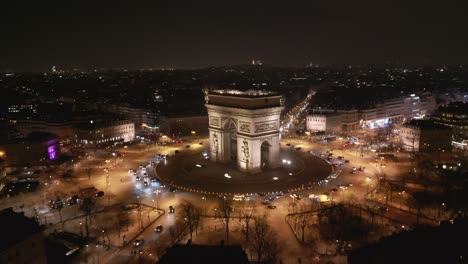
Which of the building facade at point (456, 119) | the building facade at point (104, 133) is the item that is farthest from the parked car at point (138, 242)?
the building facade at point (456, 119)

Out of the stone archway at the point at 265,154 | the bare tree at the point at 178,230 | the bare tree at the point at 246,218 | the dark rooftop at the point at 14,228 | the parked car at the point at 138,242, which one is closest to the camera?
the dark rooftop at the point at 14,228

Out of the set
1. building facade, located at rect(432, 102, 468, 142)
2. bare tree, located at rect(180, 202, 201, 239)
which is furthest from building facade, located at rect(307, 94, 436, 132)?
bare tree, located at rect(180, 202, 201, 239)

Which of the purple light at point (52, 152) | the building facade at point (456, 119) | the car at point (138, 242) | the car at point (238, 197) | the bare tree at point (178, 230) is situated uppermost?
the building facade at point (456, 119)

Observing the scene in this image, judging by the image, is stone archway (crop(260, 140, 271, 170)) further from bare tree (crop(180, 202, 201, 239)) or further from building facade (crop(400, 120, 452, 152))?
building facade (crop(400, 120, 452, 152))

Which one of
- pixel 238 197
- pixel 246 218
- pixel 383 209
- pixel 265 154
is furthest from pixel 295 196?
pixel 265 154

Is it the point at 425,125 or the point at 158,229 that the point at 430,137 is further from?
the point at 158,229

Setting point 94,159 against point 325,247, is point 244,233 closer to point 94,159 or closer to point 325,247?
point 325,247

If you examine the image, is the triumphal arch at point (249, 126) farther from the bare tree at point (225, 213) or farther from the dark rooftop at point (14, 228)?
the dark rooftop at point (14, 228)

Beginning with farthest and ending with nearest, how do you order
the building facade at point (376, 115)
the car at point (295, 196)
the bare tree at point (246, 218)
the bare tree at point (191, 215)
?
the building facade at point (376, 115) < the car at point (295, 196) < the bare tree at point (191, 215) < the bare tree at point (246, 218)
